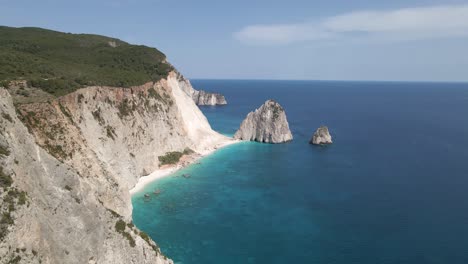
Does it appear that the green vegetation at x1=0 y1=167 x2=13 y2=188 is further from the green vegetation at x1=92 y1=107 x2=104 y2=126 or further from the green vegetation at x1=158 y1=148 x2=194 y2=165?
the green vegetation at x1=158 y1=148 x2=194 y2=165

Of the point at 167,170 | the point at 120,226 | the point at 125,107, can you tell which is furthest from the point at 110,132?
the point at 120,226

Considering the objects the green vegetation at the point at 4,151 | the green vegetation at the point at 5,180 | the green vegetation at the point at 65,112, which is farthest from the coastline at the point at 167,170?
the green vegetation at the point at 5,180

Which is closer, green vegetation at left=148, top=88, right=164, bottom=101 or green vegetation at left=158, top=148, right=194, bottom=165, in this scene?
green vegetation at left=158, top=148, right=194, bottom=165

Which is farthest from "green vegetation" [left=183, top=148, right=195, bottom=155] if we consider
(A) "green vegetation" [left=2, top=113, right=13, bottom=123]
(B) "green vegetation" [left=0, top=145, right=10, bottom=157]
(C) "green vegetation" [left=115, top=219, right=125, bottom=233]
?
(B) "green vegetation" [left=0, top=145, right=10, bottom=157]

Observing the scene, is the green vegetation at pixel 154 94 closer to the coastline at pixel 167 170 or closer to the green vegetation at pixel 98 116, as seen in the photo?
the coastline at pixel 167 170

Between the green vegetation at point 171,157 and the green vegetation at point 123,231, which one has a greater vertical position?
the green vegetation at point 123,231

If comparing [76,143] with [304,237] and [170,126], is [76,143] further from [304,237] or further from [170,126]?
[170,126]

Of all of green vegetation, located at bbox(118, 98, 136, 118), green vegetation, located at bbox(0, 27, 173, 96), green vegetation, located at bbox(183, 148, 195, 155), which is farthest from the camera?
green vegetation, located at bbox(183, 148, 195, 155)

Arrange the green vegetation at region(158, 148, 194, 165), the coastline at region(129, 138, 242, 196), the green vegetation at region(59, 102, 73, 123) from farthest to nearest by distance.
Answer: the green vegetation at region(158, 148, 194, 165) < the coastline at region(129, 138, 242, 196) < the green vegetation at region(59, 102, 73, 123)
